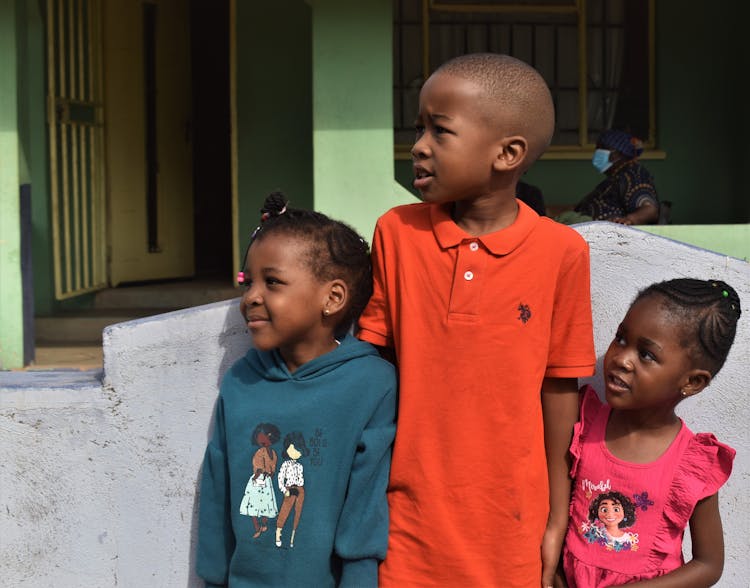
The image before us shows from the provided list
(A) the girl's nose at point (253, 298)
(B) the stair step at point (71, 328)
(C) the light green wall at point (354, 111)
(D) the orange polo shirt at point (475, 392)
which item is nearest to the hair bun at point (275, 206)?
(A) the girl's nose at point (253, 298)

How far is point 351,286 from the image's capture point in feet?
7.56

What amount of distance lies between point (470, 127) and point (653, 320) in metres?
0.60

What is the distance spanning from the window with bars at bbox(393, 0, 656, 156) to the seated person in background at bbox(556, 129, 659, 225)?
4.86ft

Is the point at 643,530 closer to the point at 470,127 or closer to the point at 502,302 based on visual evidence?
the point at 502,302

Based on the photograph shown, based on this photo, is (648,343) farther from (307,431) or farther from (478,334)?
(307,431)

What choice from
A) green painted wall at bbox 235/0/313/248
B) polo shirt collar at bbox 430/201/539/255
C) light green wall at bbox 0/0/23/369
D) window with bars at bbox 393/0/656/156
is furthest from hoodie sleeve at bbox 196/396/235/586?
window with bars at bbox 393/0/656/156

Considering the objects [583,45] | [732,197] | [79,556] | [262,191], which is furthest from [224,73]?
[79,556]

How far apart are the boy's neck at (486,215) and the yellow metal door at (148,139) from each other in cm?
563

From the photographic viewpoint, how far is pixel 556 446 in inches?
90.4

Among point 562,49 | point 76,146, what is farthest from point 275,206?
point 562,49

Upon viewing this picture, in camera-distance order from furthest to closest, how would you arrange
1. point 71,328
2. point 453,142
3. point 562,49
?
point 562,49 < point 71,328 < point 453,142

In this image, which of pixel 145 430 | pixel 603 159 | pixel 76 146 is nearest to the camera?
pixel 145 430

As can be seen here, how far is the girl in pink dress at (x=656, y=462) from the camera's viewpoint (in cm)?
223

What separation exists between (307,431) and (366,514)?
225 mm
